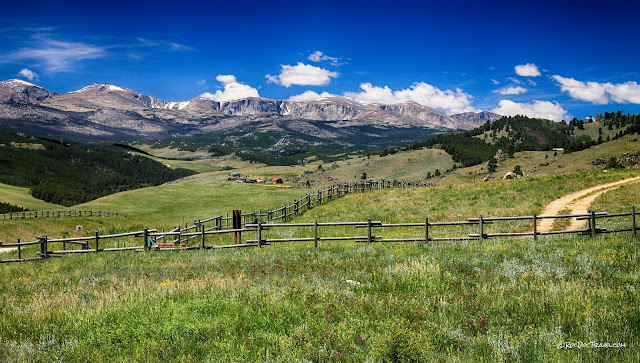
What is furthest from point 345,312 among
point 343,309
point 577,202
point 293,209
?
point 293,209

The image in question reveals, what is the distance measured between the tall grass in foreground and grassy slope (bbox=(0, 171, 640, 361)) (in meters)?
0.03

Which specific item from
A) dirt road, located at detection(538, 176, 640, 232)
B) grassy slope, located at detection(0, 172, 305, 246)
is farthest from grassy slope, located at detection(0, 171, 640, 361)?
grassy slope, located at detection(0, 172, 305, 246)

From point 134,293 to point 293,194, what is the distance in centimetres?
6703

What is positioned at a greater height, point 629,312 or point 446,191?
point 446,191

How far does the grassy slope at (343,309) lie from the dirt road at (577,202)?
13.4m

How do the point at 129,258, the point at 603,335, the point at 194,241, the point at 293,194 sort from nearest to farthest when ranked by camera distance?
the point at 603,335 → the point at 129,258 → the point at 194,241 → the point at 293,194

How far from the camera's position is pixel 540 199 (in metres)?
37.3

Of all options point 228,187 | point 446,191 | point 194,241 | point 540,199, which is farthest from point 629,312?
point 228,187

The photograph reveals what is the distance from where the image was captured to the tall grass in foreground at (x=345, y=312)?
22.9 feet

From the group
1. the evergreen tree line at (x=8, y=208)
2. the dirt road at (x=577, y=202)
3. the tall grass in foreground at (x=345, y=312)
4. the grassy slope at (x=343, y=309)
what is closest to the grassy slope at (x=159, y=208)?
the grassy slope at (x=343, y=309)

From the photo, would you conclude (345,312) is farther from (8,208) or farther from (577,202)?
(8,208)

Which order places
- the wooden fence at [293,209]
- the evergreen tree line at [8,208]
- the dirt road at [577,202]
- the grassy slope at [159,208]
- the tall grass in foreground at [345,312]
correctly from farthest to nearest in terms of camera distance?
1. the evergreen tree line at [8,208]
2. the grassy slope at [159,208]
3. the wooden fence at [293,209]
4. the dirt road at [577,202]
5. the tall grass in foreground at [345,312]

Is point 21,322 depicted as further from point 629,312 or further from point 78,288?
point 629,312

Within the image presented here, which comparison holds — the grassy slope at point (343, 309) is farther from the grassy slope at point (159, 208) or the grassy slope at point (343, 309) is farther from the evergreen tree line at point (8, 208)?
the evergreen tree line at point (8, 208)
